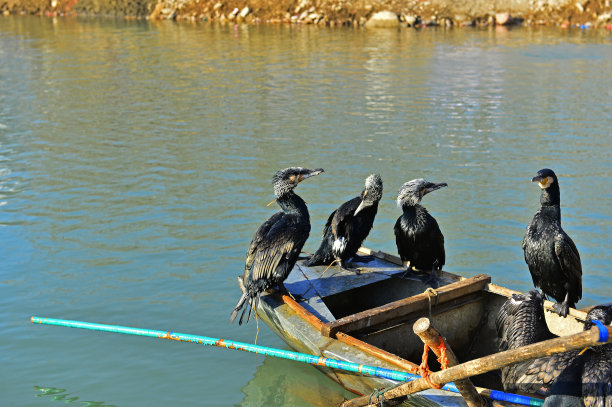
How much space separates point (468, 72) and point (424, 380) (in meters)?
23.5

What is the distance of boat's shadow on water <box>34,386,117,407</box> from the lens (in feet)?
27.7

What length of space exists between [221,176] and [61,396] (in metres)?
8.12

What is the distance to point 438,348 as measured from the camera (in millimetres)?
6105

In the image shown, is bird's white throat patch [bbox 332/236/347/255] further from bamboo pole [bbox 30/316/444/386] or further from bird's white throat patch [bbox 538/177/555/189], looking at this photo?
bird's white throat patch [bbox 538/177/555/189]

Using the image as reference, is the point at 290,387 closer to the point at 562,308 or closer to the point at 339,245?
the point at 339,245

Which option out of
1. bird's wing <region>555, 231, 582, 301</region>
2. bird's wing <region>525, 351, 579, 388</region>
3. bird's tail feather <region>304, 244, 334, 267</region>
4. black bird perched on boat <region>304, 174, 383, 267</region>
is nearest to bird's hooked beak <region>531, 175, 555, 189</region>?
bird's wing <region>555, 231, 582, 301</region>

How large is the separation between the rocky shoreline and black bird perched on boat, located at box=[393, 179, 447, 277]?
35720 mm

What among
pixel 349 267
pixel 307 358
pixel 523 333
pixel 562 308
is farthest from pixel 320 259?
pixel 523 333

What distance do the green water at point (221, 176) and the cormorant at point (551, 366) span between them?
2.11 meters

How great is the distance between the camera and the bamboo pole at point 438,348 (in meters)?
5.84

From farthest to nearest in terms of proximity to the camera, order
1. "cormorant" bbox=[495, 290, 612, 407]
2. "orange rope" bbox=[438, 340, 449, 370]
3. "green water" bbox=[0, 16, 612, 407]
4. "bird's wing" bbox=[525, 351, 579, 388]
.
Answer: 1. "green water" bbox=[0, 16, 612, 407]
2. "bird's wing" bbox=[525, 351, 579, 388]
3. "orange rope" bbox=[438, 340, 449, 370]
4. "cormorant" bbox=[495, 290, 612, 407]

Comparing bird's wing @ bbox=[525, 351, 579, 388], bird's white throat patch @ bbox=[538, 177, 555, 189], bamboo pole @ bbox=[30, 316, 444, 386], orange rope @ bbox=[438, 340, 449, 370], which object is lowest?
bamboo pole @ bbox=[30, 316, 444, 386]

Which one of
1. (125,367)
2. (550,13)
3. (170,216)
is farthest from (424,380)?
(550,13)

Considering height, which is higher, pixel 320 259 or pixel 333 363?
pixel 320 259
